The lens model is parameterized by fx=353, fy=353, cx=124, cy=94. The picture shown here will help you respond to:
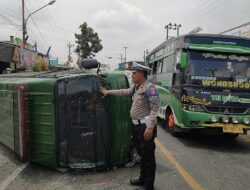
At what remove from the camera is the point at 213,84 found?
8625 millimetres

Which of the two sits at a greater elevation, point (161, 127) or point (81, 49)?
point (81, 49)

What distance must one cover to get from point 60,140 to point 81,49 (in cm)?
5574

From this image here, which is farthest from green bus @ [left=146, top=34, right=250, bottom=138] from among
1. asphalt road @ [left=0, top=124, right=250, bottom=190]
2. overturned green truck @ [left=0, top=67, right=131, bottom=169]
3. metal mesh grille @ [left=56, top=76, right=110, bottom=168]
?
metal mesh grille @ [left=56, top=76, right=110, bottom=168]

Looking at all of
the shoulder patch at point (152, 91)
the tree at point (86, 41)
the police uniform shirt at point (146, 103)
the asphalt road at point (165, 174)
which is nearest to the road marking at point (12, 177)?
the asphalt road at point (165, 174)

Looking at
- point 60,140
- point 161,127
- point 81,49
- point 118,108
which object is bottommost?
point 161,127

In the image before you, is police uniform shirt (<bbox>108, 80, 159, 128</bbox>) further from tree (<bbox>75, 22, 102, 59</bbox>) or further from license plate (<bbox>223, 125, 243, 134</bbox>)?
tree (<bbox>75, 22, 102, 59</bbox>)

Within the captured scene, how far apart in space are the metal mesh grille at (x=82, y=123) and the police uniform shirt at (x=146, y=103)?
2.62ft

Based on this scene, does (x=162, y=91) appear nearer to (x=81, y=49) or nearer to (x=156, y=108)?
(x=156, y=108)

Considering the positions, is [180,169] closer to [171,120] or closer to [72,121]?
[72,121]

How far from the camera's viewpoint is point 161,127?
11703 mm

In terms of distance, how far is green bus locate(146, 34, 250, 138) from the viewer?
848 cm

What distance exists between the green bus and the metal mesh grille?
335 centimetres

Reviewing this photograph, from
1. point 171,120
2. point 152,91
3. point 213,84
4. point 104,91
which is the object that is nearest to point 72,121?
point 104,91

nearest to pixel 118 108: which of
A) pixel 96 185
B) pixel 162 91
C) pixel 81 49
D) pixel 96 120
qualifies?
pixel 96 120
